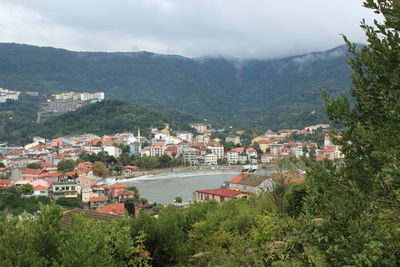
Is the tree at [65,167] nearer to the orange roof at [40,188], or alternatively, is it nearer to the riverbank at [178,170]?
the riverbank at [178,170]

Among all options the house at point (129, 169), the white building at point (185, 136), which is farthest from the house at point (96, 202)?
the white building at point (185, 136)

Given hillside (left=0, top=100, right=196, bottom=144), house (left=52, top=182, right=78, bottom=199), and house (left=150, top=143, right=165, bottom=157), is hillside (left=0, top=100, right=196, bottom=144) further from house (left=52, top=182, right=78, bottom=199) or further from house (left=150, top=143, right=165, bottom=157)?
house (left=52, top=182, right=78, bottom=199)

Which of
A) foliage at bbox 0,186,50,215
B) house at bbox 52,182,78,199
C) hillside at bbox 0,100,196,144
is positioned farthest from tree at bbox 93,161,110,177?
hillside at bbox 0,100,196,144

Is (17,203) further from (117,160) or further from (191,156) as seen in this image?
(191,156)

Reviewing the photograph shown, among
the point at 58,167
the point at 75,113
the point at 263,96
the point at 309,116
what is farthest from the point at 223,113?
the point at 58,167

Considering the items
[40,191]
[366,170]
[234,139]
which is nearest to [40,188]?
[40,191]

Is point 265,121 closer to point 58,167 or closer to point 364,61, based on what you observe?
point 58,167
